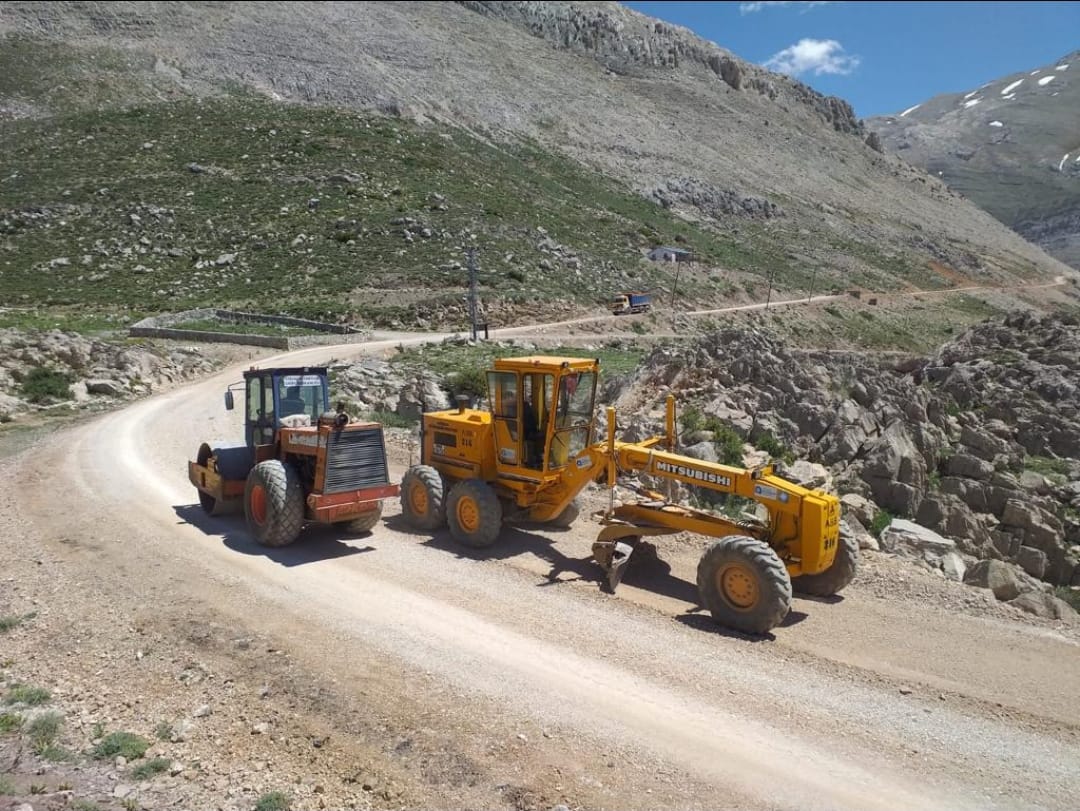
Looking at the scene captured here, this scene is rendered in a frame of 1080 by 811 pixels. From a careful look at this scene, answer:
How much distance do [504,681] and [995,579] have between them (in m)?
7.55

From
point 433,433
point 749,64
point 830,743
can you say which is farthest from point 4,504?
point 749,64

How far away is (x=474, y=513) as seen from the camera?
11.0m

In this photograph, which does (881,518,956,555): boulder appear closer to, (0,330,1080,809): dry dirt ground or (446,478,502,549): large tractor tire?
(0,330,1080,809): dry dirt ground

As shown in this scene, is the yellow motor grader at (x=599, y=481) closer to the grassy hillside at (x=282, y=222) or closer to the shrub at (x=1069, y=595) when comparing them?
the shrub at (x=1069, y=595)

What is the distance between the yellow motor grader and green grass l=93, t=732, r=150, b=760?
208 inches

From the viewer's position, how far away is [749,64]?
136m

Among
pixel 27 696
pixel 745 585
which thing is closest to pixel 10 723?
pixel 27 696

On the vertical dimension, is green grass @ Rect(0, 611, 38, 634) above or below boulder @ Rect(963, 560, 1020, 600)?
below

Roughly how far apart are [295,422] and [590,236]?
2134 inches

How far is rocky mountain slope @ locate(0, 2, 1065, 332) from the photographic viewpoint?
51625 millimetres

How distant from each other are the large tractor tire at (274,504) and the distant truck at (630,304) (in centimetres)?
4102

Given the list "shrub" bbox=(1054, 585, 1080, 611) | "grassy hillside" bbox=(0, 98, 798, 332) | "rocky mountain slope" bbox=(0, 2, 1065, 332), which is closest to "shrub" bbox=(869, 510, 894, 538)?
"shrub" bbox=(1054, 585, 1080, 611)

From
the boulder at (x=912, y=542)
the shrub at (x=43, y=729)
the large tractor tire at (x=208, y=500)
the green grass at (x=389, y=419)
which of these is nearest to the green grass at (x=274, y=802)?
the shrub at (x=43, y=729)

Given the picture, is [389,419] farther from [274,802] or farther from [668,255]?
[668,255]
